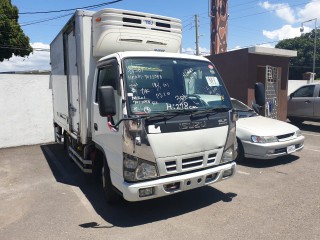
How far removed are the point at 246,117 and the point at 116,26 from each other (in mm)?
4630

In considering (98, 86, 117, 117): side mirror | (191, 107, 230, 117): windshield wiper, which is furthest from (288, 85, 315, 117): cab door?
(98, 86, 117, 117): side mirror

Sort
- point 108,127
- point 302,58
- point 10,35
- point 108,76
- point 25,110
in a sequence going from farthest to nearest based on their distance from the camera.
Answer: point 302,58, point 10,35, point 25,110, point 108,76, point 108,127

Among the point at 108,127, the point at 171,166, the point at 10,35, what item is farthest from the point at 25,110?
the point at 10,35

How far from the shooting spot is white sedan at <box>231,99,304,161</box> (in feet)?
21.9

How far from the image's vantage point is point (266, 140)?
669 centimetres

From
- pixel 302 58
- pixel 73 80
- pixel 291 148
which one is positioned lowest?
pixel 291 148

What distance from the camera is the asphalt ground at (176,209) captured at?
399 cm

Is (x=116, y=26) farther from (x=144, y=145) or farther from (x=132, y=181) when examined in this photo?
(x=132, y=181)

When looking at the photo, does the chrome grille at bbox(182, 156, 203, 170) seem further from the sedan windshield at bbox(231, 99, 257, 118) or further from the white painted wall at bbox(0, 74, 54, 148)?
the white painted wall at bbox(0, 74, 54, 148)

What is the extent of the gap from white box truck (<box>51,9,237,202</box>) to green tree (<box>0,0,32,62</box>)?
20.8 meters

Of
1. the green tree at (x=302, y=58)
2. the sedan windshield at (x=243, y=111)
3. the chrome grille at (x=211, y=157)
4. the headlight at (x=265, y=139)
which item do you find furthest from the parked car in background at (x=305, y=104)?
the green tree at (x=302, y=58)

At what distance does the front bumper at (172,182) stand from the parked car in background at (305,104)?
8471mm

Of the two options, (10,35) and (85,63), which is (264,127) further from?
(10,35)

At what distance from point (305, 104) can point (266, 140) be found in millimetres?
6276
